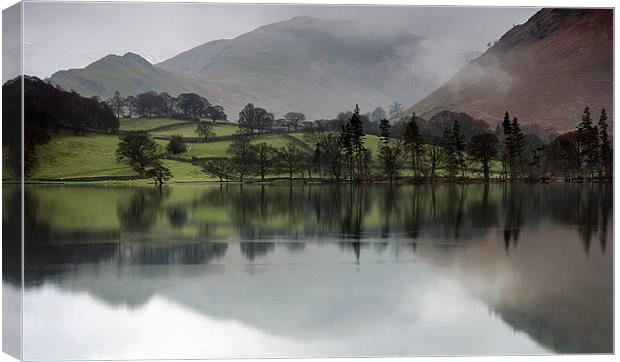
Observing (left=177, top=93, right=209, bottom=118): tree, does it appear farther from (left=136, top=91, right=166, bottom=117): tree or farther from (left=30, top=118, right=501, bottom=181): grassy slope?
(left=136, top=91, right=166, bottom=117): tree

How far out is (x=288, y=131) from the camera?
1311cm

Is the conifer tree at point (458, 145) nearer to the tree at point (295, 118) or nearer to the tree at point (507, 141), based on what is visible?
the tree at point (507, 141)

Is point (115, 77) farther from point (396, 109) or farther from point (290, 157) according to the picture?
point (396, 109)

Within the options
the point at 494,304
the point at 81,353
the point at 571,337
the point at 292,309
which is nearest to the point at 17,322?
the point at 81,353

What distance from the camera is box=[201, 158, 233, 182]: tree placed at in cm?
1356

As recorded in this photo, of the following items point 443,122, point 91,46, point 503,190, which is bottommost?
point 503,190

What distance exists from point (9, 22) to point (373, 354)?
17.6 ft

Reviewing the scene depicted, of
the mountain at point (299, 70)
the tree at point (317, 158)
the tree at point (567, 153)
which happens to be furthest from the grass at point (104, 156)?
the tree at point (567, 153)

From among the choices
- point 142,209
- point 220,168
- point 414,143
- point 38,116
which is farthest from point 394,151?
point 38,116

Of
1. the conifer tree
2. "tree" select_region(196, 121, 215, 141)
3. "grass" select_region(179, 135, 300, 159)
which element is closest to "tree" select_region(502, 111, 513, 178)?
the conifer tree

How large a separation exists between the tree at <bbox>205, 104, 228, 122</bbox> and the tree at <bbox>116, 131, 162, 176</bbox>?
770 millimetres

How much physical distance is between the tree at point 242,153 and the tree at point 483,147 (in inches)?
110

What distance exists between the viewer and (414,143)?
1341cm

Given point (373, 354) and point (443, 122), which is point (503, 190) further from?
point (373, 354)
